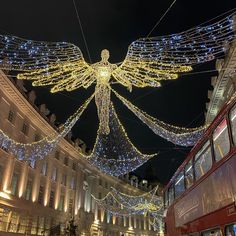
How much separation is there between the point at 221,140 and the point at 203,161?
1455 millimetres

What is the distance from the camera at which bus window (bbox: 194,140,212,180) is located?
8.95m

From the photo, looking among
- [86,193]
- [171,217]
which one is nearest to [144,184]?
[86,193]

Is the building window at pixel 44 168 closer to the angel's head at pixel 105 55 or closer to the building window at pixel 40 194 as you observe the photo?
the building window at pixel 40 194

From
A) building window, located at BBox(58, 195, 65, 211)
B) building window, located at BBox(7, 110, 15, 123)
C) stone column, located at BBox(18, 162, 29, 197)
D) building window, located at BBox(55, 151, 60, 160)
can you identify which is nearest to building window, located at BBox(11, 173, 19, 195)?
stone column, located at BBox(18, 162, 29, 197)

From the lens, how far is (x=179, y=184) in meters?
12.6

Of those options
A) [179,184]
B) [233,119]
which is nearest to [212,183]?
[233,119]

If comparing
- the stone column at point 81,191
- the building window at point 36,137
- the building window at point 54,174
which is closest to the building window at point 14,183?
the building window at point 36,137

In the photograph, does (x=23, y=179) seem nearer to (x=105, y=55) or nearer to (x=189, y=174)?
(x=105, y=55)

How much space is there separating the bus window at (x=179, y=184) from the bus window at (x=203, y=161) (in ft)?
6.43

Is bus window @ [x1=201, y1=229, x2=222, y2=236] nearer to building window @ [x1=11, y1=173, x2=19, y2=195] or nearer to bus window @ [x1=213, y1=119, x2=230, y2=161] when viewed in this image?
bus window @ [x1=213, y1=119, x2=230, y2=161]

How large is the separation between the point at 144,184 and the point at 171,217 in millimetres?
64383

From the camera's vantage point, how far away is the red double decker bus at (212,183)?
288 inches

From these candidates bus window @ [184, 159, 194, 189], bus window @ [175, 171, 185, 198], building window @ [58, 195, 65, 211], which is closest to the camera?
bus window @ [184, 159, 194, 189]

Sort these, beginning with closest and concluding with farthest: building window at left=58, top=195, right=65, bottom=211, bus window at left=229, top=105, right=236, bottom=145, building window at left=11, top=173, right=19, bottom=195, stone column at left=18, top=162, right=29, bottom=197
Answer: bus window at left=229, top=105, right=236, bottom=145, building window at left=11, top=173, right=19, bottom=195, stone column at left=18, top=162, right=29, bottom=197, building window at left=58, top=195, right=65, bottom=211
